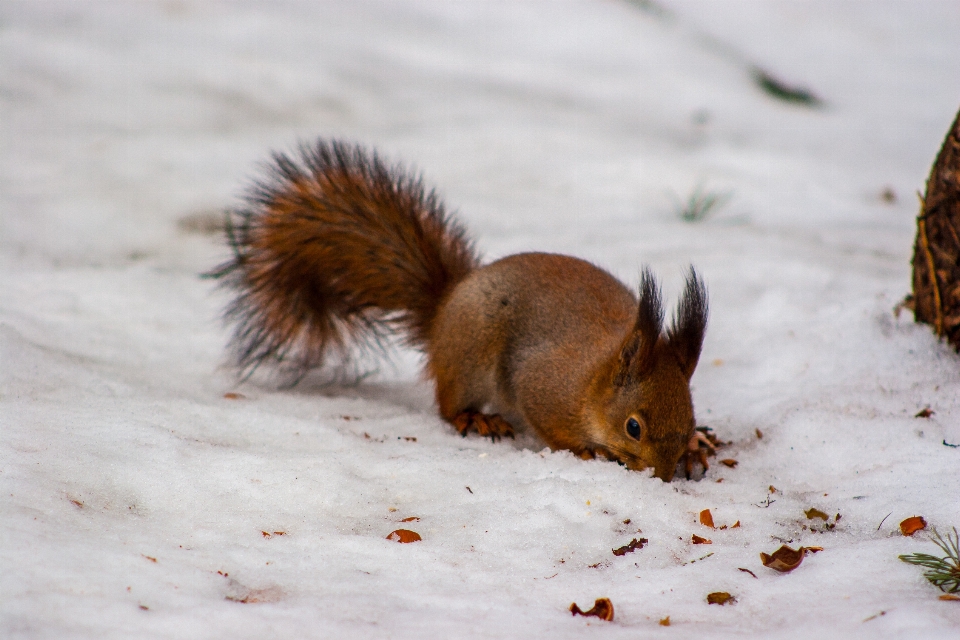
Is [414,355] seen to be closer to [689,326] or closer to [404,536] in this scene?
[689,326]

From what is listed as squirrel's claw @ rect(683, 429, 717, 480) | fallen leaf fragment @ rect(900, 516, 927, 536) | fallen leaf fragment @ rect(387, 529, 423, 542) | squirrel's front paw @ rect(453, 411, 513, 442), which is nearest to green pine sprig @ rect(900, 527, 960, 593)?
fallen leaf fragment @ rect(900, 516, 927, 536)

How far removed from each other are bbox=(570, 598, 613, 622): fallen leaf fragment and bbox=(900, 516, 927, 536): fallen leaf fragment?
0.68 meters

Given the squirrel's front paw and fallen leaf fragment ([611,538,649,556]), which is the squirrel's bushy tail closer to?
the squirrel's front paw

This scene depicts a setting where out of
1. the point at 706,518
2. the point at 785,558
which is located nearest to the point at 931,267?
the point at 706,518

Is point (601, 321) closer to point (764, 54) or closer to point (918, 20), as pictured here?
point (764, 54)

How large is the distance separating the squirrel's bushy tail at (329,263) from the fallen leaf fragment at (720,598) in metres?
1.58

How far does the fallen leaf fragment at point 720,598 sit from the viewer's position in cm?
154

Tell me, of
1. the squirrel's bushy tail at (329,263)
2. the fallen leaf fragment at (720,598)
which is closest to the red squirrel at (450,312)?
the squirrel's bushy tail at (329,263)

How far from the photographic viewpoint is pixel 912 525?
1.78 m

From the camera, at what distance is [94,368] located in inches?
102

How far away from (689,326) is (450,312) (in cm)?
80

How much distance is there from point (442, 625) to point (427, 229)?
5.85 feet

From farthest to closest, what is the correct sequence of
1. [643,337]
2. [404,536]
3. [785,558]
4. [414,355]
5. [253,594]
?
[414,355] → [643,337] → [404,536] → [785,558] → [253,594]

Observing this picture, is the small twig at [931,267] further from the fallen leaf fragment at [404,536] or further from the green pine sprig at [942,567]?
the fallen leaf fragment at [404,536]
